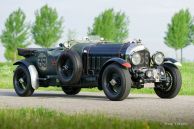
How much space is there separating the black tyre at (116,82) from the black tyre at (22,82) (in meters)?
2.61

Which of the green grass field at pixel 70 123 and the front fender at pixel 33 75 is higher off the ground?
the front fender at pixel 33 75

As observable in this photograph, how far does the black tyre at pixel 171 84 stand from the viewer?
13.3m

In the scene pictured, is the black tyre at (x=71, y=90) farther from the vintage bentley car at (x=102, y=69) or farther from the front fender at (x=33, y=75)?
the front fender at (x=33, y=75)

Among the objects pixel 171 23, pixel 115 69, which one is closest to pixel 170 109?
pixel 115 69

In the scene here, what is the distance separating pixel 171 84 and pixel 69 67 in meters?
2.49

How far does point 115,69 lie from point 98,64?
3.49 ft

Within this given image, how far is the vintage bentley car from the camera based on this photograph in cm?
1243

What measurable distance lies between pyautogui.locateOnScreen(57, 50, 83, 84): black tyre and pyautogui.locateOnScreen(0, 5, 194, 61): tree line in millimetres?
39723

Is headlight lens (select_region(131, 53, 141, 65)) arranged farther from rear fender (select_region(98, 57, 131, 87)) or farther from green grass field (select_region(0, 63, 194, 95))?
green grass field (select_region(0, 63, 194, 95))

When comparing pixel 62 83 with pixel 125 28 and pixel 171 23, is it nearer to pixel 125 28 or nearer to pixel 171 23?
pixel 125 28

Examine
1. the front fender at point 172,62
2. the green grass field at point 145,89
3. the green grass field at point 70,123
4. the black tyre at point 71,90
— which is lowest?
the green grass field at point 145,89

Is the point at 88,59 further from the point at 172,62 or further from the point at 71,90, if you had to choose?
the point at 71,90

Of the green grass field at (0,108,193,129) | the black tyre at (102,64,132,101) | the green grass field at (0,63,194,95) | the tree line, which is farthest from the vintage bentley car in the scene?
the tree line

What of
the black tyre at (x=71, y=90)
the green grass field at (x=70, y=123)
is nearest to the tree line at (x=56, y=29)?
the black tyre at (x=71, y=90)
